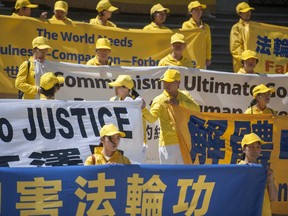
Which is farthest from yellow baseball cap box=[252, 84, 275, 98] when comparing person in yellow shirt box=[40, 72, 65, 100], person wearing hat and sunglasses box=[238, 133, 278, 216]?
person in yellow shirt box=[40, 72, 65, 100]

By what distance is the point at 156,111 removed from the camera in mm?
12320

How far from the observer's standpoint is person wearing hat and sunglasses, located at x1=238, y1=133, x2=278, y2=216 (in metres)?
10.9

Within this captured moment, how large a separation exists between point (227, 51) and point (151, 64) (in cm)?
358

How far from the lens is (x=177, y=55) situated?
1426 centimetres

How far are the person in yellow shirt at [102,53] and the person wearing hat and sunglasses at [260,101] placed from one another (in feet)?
6.91

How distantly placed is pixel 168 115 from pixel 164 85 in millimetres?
474

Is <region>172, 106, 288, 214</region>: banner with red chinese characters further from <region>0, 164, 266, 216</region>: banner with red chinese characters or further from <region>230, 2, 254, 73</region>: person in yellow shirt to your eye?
<region>230, 2, 254, 73</region>: person in yellow shirt

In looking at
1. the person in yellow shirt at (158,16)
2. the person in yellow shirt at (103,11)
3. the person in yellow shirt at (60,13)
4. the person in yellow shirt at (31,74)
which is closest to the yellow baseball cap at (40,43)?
the person in yellow shirt at (31,74)

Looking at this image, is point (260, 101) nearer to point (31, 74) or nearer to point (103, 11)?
point (31, 74)

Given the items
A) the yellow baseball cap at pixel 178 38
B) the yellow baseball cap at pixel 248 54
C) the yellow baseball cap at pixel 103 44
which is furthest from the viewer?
the yellow baseball cap at pixel 248 54

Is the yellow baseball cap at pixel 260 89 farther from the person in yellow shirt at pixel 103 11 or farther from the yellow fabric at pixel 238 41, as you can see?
the person in yellow shirt at pixel 103 11

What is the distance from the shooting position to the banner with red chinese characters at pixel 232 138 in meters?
12.2

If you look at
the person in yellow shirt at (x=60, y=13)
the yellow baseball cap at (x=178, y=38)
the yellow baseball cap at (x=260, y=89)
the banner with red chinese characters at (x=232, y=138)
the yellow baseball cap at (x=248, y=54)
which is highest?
the person in yellow shirt at (x=60, y=13)

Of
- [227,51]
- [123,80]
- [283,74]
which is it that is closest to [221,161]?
[123,80]
